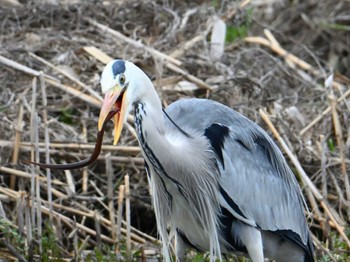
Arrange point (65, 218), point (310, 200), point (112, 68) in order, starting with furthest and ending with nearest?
point (310, 200) → point (65, 218) → point (112, 68)

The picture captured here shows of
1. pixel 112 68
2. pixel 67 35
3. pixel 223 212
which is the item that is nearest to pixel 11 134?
pixel 67 35

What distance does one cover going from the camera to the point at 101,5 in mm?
7691

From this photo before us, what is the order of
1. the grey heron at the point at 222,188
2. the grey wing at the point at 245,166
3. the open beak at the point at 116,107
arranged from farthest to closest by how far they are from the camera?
the grey wing at the point at 245,166
the grey heron at the point at 222,188
the open beak at the point at 116,107

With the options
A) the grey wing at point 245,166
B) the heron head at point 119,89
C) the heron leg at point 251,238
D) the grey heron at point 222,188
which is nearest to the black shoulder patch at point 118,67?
the heron head at point 119,89

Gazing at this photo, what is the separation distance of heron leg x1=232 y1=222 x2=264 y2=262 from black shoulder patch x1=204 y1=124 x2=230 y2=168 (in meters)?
0.32

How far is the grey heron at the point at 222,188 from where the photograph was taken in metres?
4.62

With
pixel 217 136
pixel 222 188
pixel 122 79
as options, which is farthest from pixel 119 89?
pixel 222 188

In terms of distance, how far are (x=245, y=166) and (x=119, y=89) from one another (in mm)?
1064

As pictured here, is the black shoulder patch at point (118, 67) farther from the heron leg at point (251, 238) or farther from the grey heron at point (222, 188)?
the heron leg at point (251, 238)

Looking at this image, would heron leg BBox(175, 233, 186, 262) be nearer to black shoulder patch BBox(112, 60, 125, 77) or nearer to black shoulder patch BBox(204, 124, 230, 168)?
black shoulder patch BBox(204, 124, 230, 168)

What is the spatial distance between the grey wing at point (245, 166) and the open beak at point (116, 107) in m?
0.74

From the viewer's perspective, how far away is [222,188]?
4777mm

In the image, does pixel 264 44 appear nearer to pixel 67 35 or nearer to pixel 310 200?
pixel 67 35

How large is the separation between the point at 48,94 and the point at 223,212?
7.14ft
